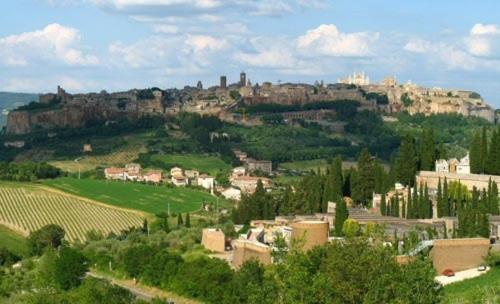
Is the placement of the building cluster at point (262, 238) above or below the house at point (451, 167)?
below

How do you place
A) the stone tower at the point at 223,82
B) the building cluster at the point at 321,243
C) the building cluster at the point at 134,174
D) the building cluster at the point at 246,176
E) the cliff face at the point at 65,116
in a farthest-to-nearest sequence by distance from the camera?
the stone tower at the point at 223,82, the cliff face at the point at 65,116, the building cluster at the point at 134,174, the building cluster at the point at 246,176, the building cluster at the point at 321,243

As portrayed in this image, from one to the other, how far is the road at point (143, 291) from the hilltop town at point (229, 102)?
264 feet

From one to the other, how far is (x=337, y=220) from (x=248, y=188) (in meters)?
40.9

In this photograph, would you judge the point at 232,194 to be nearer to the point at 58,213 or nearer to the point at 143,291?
the point at 58,213

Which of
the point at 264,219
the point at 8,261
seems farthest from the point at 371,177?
the point at 8,261

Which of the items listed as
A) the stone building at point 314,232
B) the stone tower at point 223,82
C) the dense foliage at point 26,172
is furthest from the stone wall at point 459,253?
the stone tower at point 223,82

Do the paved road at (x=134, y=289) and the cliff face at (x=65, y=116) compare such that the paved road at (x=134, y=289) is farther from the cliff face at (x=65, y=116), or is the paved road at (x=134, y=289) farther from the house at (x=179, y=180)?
the cliff face at (x=65, y=116)

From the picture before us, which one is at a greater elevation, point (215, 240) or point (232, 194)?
point (215, 240)

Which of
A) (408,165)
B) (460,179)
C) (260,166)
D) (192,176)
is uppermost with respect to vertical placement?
(408,165)

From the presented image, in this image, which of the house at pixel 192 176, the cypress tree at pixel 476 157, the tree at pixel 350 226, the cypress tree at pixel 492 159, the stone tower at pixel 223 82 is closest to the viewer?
the tree at pixel 350 226

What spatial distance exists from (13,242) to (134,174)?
30890 millimetres

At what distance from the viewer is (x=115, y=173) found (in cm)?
9494

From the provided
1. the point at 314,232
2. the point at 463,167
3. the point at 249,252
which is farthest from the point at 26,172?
the point at 314,232

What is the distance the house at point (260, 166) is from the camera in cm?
9825
